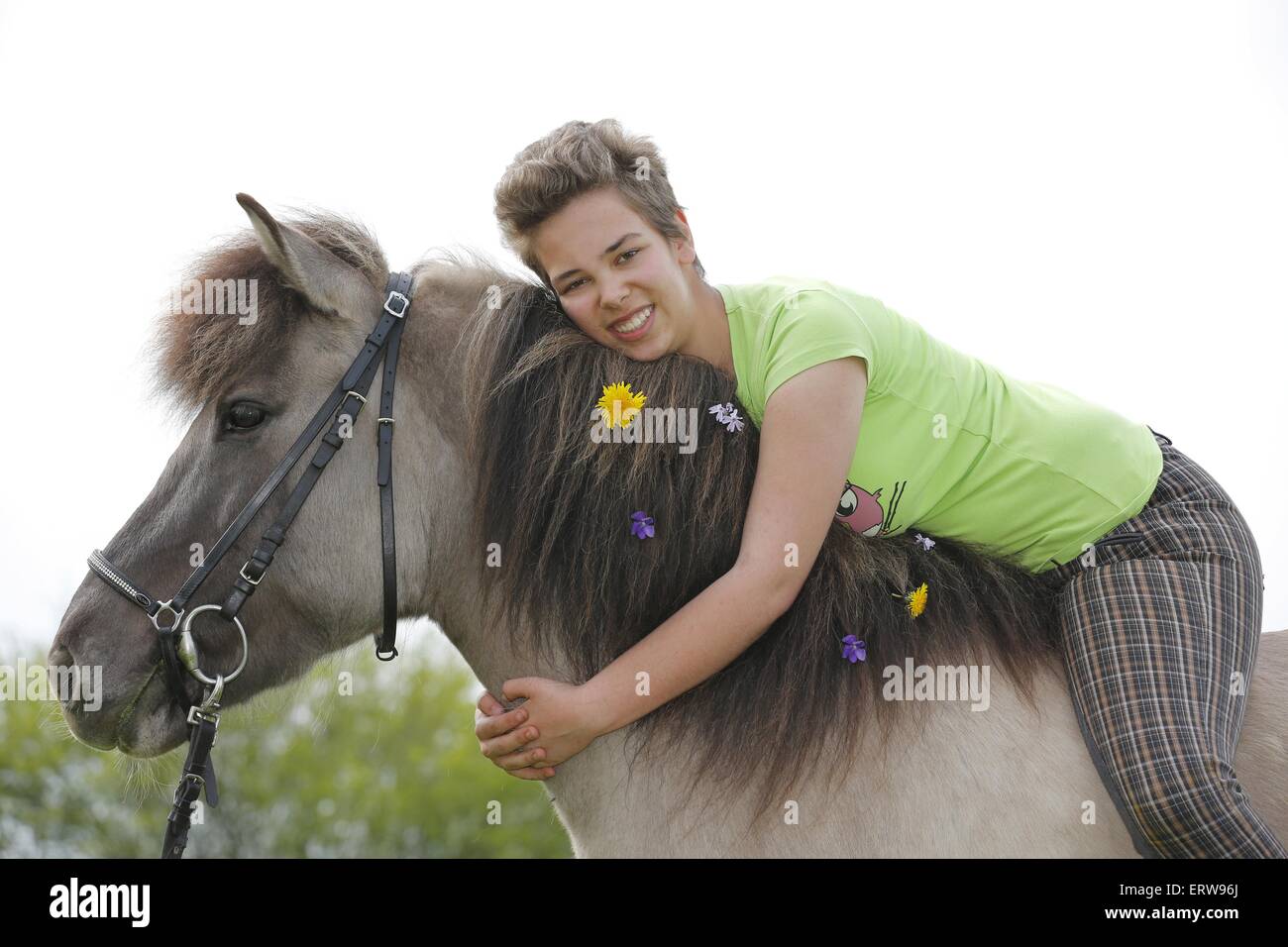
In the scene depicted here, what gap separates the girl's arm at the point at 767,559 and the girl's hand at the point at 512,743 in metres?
0.20

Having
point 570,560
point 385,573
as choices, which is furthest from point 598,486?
point 385,573

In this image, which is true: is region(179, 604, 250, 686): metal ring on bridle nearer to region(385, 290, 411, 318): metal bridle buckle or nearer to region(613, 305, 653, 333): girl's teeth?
region(385, 290, 411, 318): metal bridle buckle

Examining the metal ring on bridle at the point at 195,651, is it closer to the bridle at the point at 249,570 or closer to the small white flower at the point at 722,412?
the bridle at the point at 249,570

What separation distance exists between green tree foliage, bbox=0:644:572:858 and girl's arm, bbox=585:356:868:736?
1315cm

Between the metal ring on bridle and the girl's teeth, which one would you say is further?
the girl's teeth

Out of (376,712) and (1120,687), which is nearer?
(1120,687)

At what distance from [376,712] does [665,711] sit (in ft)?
62.4

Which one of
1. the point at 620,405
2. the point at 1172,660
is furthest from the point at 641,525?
the point at 1172,660

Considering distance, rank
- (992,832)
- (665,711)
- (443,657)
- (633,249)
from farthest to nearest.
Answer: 1. (443,657)
2. (633,249)
3. (665,711)
4. (992,832)

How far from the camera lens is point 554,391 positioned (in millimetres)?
2816

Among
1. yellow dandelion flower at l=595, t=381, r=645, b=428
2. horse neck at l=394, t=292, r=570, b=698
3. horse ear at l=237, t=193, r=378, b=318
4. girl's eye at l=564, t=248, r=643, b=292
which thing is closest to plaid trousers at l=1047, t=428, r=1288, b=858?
yellow dandelion flower at l=595, t=381, r=645, b=428

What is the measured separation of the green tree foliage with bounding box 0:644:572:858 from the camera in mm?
16828

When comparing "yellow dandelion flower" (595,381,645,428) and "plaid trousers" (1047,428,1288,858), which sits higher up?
"yellow dandelion flower" (595,381,645,428)
